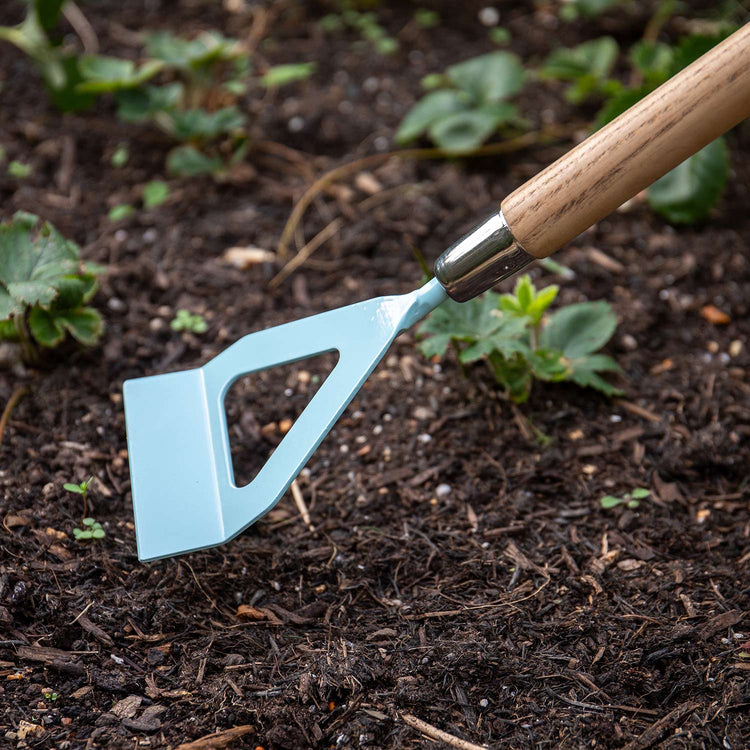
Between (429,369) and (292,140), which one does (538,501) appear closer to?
(429,369)

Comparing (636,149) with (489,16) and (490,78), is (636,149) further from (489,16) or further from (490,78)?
(489,16)

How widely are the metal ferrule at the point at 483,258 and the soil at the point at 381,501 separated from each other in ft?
1.70

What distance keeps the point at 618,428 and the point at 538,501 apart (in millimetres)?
290

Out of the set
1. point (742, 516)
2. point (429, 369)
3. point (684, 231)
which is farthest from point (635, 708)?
point (684, 231)

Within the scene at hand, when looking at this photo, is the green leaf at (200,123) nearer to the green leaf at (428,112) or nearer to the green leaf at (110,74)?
the green leaf at (110,74)

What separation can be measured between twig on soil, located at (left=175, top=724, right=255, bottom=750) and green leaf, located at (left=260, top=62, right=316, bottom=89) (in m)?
2.05

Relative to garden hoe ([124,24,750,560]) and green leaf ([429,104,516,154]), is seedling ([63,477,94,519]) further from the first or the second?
green leaf ([429,104,516,154])

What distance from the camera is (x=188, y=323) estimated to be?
2.07 m

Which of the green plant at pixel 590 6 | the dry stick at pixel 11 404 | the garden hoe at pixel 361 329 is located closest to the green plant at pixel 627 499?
the garden hoe at pixel 361 329

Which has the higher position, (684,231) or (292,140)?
(292,140)

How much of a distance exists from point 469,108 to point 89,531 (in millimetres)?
1760

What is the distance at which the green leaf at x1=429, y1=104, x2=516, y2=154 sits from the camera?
246 cm

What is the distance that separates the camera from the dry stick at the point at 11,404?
1.77 metres

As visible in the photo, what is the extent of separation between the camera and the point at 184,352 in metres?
2.02
